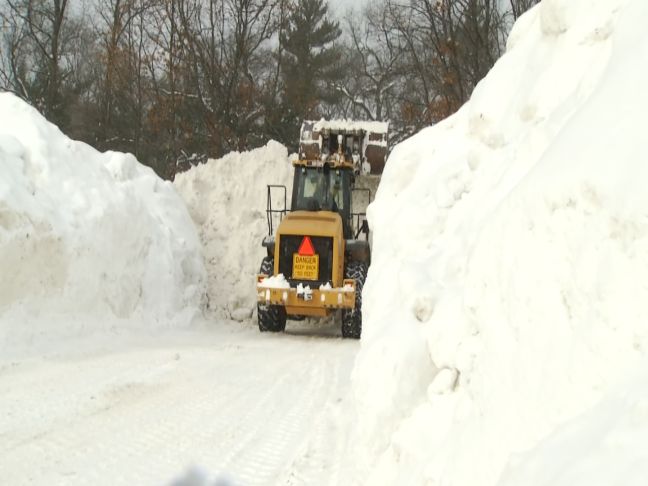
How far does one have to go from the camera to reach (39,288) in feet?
34.7

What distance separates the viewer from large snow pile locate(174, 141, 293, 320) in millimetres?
15539

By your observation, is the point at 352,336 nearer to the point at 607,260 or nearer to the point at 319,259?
the point at 319,259

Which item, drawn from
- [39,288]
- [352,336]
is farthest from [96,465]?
[352,336]

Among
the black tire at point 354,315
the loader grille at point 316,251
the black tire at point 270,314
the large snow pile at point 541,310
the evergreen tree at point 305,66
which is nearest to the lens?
the large snow pile at point 541,310

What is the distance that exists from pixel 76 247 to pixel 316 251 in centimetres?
401

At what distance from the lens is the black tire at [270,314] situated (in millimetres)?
13070

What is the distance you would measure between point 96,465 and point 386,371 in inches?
87.9

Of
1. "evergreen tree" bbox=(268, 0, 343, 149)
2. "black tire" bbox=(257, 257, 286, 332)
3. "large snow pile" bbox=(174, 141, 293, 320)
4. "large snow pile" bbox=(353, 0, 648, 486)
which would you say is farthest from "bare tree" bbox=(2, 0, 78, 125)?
"large snow pile" bbox=(353, 0, 648, 486)

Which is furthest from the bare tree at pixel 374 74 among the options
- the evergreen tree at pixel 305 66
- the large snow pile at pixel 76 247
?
the large snow pile at pixel 76 247

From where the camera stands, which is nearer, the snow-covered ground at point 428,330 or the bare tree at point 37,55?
the snow-covered ground at point 428,330

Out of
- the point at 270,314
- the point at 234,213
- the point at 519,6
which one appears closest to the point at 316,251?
the point at 270,314

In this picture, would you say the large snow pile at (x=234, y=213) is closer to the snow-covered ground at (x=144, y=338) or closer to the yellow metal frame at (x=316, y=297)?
the snow-covered ground at (x=144, y=338)

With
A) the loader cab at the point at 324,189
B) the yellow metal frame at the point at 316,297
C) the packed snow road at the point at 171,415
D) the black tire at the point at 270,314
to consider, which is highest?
the loader cab at the point at 324,189

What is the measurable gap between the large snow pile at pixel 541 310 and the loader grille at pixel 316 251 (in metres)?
6.61
